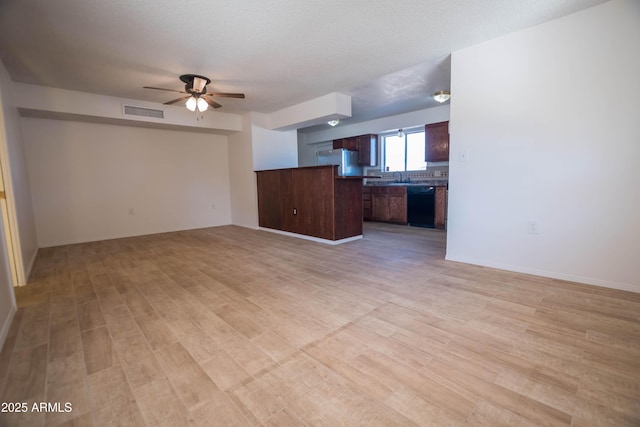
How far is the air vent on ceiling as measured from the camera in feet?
14.7

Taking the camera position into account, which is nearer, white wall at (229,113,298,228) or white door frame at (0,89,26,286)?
white door frame at (0,89,26,286)

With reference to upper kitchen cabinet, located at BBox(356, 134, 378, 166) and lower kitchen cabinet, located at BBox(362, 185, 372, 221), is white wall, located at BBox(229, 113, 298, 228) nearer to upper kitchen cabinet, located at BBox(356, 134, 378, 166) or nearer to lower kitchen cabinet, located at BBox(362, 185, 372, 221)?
upper kitchen cabinet, located at BBox(356, 134, 378, 166)

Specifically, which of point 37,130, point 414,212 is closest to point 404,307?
point 414,212

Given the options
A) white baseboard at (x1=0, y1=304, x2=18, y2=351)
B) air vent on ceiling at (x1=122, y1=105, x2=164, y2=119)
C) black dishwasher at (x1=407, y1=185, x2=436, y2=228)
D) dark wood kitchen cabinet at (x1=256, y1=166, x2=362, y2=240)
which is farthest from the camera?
black dishwasher at (x1=407, y1=185, x2=436, y2=228)

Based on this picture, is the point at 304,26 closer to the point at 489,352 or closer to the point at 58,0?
the point at 58,0

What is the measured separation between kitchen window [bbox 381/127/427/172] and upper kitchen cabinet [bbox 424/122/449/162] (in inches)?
17.6

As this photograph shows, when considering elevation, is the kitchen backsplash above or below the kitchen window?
below

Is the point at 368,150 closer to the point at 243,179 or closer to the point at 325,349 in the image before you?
the point at 243,179

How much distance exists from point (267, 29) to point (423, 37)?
1533 millimetres

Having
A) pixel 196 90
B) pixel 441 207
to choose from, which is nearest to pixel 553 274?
pixel 441 207

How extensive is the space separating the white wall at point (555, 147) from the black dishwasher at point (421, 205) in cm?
235

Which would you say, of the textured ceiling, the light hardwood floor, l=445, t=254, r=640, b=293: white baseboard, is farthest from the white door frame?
l=445, t=254, r=640, b=293: white baseboard

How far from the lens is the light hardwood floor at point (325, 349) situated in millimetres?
1183

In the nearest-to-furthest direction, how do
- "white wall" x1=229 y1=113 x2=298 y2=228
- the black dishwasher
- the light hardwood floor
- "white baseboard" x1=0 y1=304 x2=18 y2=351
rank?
the light hardwood floor < "white baseboard" x1=0 y1=304 x2=18 y2=351 < the black dishwasher < "white wall" x1=229 y1=113 x2=298 y2=228
